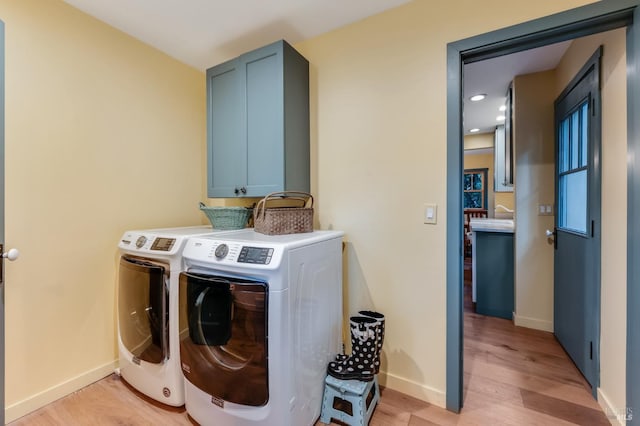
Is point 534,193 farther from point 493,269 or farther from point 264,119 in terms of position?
point 264,119

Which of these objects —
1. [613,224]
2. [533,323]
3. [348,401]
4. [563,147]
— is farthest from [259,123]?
[533,323]

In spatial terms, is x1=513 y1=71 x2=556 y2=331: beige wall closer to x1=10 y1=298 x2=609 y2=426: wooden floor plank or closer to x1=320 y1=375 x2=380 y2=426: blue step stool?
x1=10 y1=298 x2=609 y2=426: wooden floor plank

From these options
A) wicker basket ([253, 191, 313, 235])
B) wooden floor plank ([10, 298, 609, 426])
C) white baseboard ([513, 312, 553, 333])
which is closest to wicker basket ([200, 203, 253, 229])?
wicker basket ([253, 191, 313, 235])

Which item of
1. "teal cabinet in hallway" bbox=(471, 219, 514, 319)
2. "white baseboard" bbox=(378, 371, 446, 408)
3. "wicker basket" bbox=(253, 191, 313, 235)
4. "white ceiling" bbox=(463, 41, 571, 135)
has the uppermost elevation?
"white ceiling" bbox=(463, 41, 571, 135)

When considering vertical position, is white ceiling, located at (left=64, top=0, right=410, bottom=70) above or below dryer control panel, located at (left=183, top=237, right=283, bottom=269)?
above

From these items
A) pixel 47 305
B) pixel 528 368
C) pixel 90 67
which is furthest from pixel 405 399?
pixel 90 67

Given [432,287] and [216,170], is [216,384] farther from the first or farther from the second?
[216,170]

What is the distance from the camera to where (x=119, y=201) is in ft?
6.64

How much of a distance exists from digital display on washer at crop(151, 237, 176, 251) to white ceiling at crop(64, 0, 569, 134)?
57.5 inches

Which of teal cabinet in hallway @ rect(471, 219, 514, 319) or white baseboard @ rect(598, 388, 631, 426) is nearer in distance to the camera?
white baseboard @ rect(598, 388, 631, 426)

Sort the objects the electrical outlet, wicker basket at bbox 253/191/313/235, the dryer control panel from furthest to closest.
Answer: the electrical outlet → wicker basket at bbox 253/191/313/235 → the dryer control panel

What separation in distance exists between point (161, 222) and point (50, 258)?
712 millimetres

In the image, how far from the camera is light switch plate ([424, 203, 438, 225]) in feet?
5.50

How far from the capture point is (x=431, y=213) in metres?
1.69
